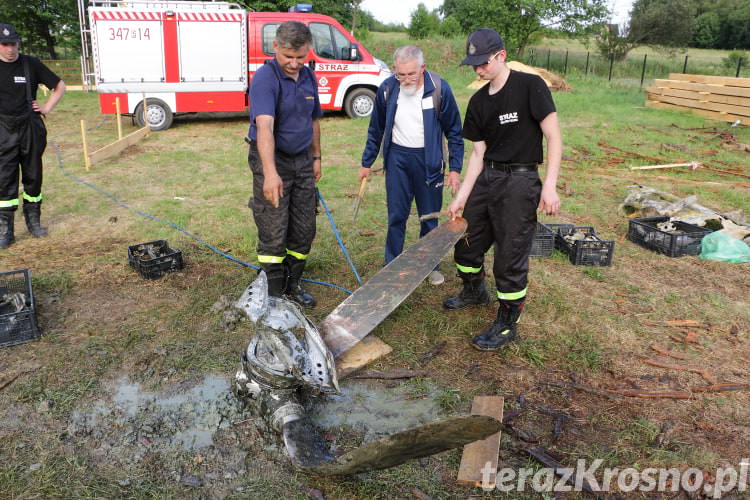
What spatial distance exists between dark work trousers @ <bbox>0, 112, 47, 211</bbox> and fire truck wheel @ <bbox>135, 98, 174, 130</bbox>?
6901mm

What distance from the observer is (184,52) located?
465 inches

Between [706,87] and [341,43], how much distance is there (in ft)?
33.5

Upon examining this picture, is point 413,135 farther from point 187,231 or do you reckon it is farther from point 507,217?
point 187,231

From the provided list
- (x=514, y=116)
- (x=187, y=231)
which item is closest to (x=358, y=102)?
(x=187, y=231)

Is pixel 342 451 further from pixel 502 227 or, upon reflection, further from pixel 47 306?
pixel 47 306

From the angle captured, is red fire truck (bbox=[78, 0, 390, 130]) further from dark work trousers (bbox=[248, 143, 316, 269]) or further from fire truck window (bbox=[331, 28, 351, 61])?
dark work trousers (bbox=[248, 143, 316, 269])

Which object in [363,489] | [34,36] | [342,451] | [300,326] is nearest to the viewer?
[363,489]

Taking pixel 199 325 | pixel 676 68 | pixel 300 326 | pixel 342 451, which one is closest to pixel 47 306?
pixel 199 325

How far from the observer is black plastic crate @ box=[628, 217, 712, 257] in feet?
18.7

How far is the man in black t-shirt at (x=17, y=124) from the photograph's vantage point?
17.2 ft

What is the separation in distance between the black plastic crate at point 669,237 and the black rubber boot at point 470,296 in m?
2.54

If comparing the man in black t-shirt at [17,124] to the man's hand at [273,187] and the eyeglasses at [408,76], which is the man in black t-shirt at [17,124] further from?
the eyeglasses at [408,76]

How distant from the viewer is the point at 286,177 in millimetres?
4055

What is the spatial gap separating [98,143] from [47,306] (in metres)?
7.86
